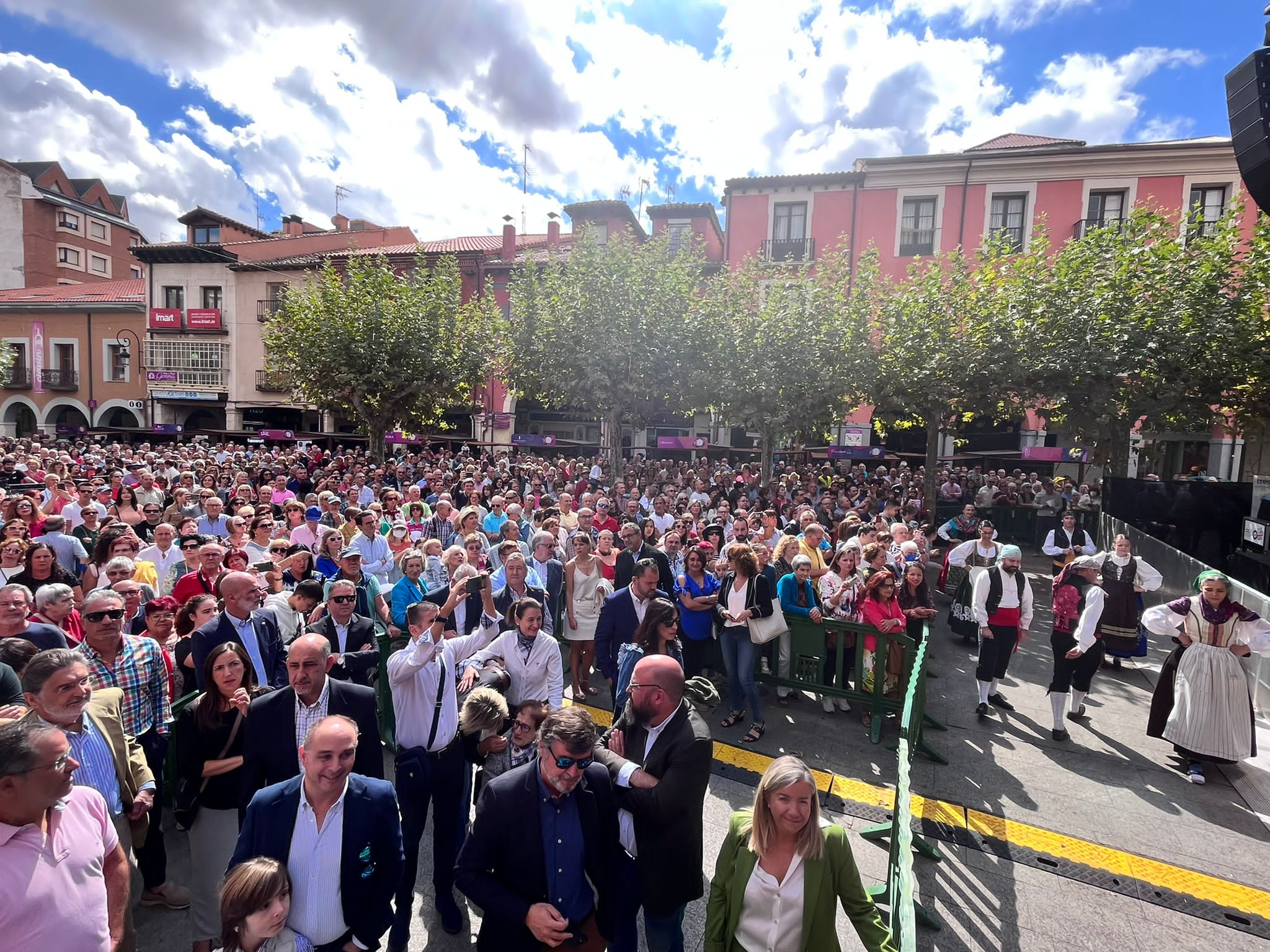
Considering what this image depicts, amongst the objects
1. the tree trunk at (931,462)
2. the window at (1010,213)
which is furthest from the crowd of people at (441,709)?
the window at (1010,213)

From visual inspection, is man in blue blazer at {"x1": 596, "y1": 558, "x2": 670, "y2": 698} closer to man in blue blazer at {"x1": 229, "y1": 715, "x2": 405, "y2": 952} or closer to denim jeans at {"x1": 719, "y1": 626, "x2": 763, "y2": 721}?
denim jeans at {"x1": 719, "y1": 626, "x2": 763, "y2": 721}

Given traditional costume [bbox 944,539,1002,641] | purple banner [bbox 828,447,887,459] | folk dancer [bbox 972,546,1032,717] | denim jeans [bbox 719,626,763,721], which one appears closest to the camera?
denim jeans [bbox 719,626,763,721]

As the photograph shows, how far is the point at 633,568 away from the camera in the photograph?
671cm

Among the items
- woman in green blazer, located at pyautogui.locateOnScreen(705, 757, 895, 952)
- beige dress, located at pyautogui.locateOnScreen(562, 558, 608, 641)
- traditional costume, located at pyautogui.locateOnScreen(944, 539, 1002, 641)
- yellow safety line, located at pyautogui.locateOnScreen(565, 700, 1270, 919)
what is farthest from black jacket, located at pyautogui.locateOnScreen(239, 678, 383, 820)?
traditional costume, located at pyautogui.locateOnScreen(944, 539, 1002, 641)

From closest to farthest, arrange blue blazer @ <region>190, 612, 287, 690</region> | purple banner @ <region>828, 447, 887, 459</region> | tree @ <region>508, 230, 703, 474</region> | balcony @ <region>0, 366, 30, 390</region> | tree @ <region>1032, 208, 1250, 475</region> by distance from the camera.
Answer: blue blazer @ <region>190, 612, 287, 690</region>, tree @ <region>1032, 208, 1250, 475</region>, tree @ <region>508, 230, 703, 474</region>, purple banner @ <region>828, 447, 887, 459</region>, balcony @ <region>0, 366, 30, 390</region>

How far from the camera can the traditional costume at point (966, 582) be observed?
325 inches

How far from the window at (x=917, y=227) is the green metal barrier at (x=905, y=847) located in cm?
2260

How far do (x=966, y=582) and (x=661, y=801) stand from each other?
750 cm

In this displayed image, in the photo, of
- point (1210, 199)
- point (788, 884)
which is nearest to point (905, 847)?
point (788, 884)

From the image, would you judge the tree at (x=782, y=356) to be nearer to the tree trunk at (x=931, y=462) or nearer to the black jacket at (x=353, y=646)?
the tree trunk at (x=931, y=462)

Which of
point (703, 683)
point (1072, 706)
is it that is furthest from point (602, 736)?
point (1072, 706)

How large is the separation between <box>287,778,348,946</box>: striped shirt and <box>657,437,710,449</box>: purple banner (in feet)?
70.0

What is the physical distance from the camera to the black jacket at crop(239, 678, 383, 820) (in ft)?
9.92

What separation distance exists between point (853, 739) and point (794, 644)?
1.00m
